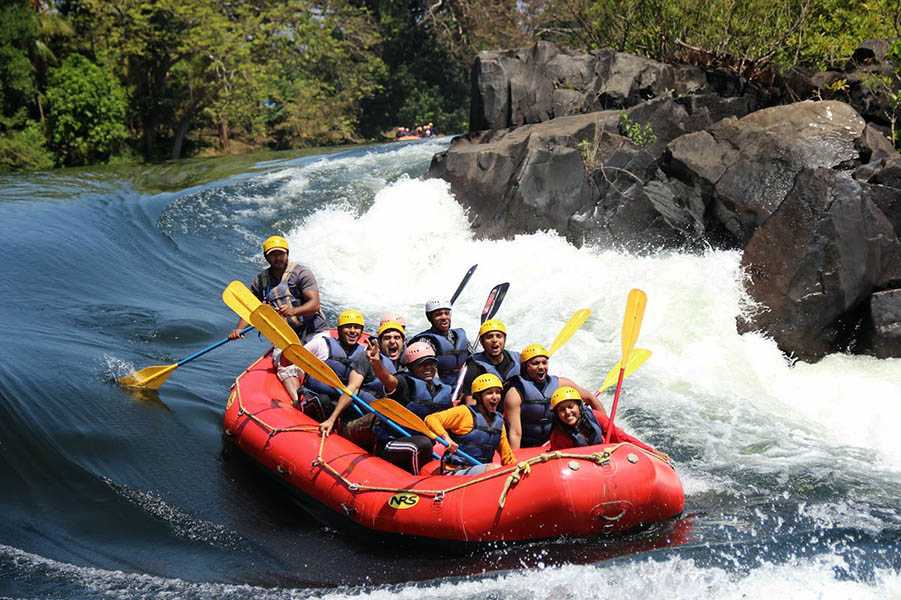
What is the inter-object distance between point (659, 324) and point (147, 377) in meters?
4.85

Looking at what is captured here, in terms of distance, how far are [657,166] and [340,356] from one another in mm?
6095

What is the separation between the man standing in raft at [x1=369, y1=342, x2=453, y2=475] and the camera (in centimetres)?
616

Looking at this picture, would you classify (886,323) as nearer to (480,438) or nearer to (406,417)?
(480,438)

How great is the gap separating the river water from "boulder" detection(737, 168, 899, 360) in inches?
12.3

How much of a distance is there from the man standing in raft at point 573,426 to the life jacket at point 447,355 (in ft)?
3.00

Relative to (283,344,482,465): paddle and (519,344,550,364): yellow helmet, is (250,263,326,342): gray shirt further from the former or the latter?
(519,344,550,364): yellow helmet

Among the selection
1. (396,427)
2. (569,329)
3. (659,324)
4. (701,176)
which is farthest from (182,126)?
(396,427)

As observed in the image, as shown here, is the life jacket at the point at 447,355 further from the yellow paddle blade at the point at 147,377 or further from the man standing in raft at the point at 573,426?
the yellow paddle blade at the point at 147,377

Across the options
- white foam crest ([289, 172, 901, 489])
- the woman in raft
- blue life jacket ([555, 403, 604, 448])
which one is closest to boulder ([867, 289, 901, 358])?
white foam crest ([289, 172, 901, 489])

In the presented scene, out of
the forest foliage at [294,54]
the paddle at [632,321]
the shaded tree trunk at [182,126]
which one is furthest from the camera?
the shaded tree trunk at [182,126]

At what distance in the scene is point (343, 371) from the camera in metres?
6.86

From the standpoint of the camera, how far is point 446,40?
104 feet

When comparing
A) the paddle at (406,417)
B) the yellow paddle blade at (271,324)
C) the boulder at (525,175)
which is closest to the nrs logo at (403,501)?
the paddle at (406,417)

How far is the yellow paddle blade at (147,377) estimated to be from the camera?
7.82 metres
